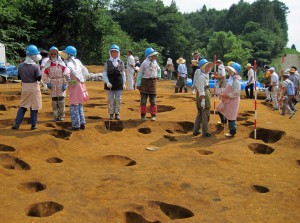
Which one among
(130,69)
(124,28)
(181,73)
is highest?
(124,28)

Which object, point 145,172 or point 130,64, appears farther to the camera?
point 130,64

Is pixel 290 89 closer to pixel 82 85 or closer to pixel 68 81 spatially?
pixel 82 85

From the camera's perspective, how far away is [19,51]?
24.2m

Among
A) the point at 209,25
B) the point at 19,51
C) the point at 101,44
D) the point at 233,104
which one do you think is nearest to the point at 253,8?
the point at 209,25

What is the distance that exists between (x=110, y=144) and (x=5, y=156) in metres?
2.13

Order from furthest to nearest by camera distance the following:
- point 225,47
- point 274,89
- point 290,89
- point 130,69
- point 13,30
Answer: point 225,47 → point 13,30 → point 130,69 → point 274,89 → point 290,89

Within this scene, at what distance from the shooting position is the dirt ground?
4488 mm

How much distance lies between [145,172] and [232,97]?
3.36 meters

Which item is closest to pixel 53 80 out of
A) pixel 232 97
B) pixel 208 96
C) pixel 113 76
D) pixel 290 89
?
pixel 113 76

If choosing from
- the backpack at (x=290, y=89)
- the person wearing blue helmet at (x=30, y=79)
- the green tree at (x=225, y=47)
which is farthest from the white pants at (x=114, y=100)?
the green tree at (x=225, y=47)

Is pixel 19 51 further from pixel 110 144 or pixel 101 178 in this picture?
pixel 101 178

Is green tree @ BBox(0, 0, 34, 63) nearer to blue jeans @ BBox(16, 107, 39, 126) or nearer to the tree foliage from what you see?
the tree foliage

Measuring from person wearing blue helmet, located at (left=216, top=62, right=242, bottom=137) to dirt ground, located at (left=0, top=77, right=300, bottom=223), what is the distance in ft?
1.44

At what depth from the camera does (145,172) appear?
588cm
